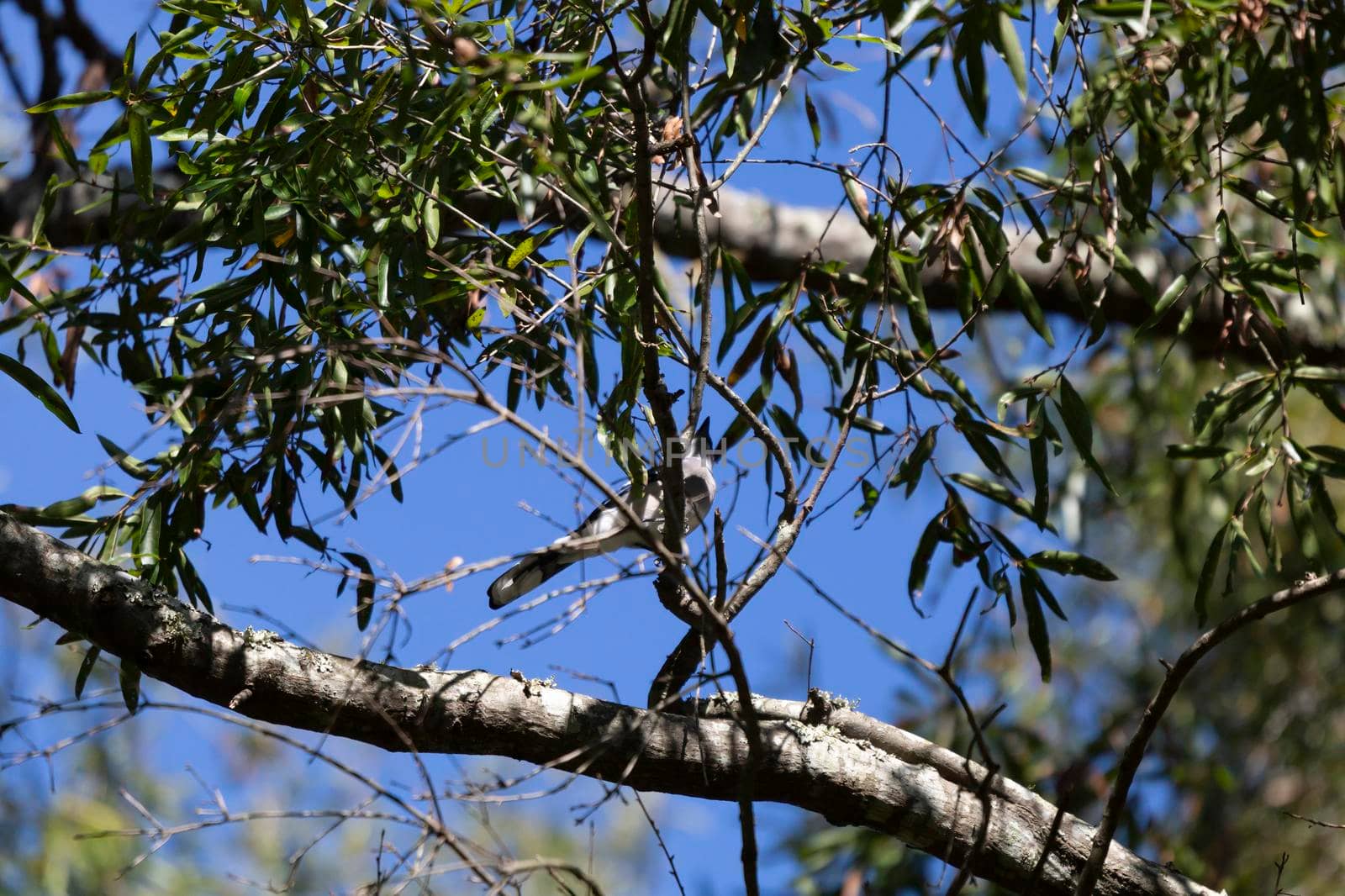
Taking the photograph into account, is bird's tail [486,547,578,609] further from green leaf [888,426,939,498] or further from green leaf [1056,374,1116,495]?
green leaf [1056,374,1116,495]

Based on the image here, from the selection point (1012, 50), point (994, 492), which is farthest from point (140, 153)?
point (994, 492)

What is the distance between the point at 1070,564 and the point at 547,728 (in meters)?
0.78

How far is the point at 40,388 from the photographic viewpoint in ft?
5.25

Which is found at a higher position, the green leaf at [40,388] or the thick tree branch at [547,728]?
the green leaf at [40,388]

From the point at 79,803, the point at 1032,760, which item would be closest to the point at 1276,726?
the point at 1032,760

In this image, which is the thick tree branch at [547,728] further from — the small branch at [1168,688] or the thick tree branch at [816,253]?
the thick tree branch at [816,253]

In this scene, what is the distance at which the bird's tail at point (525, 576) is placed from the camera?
82.0 inches

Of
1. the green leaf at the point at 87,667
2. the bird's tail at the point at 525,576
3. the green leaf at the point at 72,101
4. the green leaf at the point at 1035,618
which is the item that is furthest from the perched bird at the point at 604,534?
the green leaf at the point at 72,101

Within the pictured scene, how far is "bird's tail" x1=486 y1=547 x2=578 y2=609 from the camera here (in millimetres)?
2082

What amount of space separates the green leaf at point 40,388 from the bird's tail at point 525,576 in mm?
746

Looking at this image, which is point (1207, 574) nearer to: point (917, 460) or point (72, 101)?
point (917, 460)

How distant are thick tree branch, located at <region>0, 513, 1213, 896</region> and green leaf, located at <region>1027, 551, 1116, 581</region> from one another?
0.32m

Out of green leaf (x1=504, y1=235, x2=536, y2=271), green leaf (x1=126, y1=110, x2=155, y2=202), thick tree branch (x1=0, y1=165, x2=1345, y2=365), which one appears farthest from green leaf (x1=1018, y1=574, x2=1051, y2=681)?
green leaf (x1=126, y1=110, x2=155, y2=202)

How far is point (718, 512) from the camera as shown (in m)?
1.41
